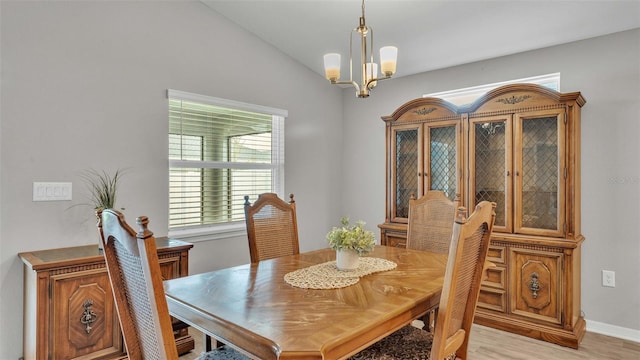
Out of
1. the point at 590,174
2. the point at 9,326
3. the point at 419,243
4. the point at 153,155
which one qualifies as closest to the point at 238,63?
the point at 153,155

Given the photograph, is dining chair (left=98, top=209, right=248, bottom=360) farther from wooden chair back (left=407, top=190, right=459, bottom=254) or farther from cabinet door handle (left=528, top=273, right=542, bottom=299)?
cabinet door handle (left=528, top=273, right=542, bottom=299)

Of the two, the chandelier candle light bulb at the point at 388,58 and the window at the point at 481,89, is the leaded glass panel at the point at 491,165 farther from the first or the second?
the chandelier candle light bulb at the point at 388,58

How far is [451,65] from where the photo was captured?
371cm

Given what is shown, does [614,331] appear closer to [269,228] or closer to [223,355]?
→ [269,228]

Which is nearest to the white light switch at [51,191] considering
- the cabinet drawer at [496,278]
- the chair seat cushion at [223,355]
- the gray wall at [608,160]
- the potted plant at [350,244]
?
the chair seat cushion at [223,355]

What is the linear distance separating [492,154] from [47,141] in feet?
11.0

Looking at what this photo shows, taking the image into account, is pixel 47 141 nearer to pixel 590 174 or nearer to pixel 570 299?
pixel 570 299

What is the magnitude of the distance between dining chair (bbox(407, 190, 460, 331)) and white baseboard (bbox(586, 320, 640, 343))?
1526mm

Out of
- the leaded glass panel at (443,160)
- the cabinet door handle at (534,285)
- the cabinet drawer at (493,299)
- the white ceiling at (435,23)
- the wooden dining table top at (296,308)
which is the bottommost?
the cabinet drawer at (493,299)

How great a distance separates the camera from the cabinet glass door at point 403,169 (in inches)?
144

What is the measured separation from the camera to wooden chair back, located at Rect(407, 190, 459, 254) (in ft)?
8.57

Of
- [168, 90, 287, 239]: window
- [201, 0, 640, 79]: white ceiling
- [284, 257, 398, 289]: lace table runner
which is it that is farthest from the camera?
[168, 90, 287, 239]: window

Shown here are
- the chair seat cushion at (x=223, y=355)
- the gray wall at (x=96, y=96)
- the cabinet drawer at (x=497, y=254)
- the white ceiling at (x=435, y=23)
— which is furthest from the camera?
the cabinet drawer at (x=497, y=254)

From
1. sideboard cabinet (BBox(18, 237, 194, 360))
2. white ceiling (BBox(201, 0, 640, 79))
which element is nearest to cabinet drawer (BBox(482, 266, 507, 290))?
white ceiling (BBox(201, 0, 640, 79))
